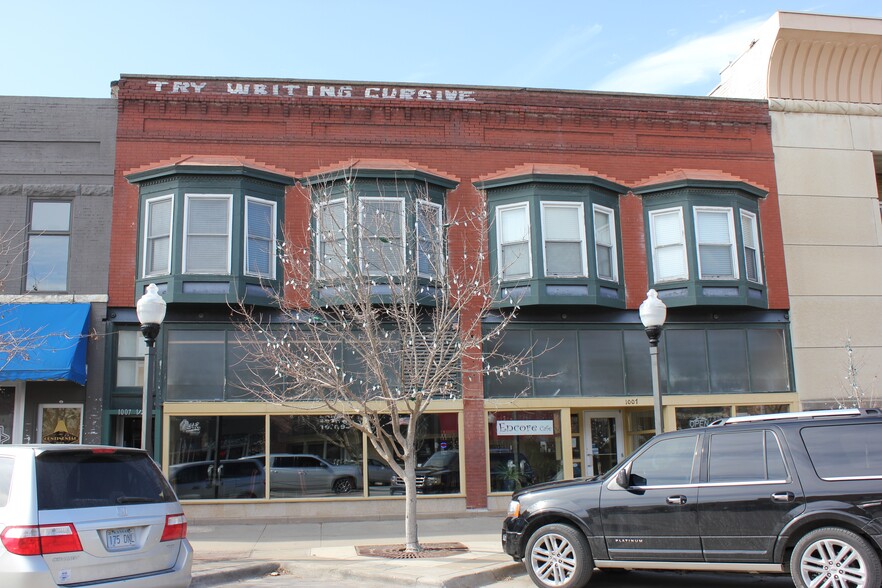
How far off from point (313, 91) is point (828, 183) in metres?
11.4

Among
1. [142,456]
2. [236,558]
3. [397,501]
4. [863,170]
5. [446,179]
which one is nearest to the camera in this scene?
[142,456]

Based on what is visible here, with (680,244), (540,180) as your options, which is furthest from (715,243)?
(540,180)

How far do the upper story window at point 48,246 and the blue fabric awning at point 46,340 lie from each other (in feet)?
2.05

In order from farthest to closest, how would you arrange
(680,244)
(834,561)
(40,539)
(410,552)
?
(680,244)
(410,552)
(834,561)
(40,539)

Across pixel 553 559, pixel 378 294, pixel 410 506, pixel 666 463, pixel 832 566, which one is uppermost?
pixel 378 294

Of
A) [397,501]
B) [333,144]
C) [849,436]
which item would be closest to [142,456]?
[849,436]

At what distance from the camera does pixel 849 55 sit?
18.8 metres

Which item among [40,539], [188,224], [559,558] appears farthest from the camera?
[188,224]

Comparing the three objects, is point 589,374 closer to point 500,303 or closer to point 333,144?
point 500,303

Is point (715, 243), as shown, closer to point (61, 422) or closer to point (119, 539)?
point (61, 422)

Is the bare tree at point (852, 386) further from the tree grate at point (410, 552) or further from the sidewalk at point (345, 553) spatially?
the tree grate at point (410, 552)

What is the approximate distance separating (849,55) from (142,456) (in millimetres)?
17739

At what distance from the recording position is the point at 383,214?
47.9 ft

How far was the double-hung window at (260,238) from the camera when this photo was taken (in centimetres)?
1582
